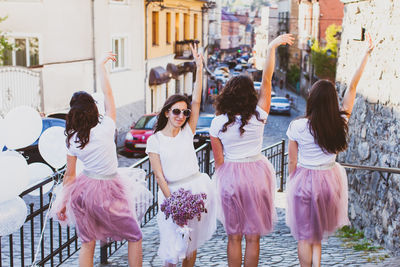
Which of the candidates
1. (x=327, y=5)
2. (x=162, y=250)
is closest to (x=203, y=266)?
(x=162, y=250)

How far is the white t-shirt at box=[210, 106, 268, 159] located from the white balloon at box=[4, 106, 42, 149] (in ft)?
5.42

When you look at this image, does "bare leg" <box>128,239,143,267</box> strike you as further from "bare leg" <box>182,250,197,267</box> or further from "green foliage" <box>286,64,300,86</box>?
"green foliage" <box>286,64,300,86</box>

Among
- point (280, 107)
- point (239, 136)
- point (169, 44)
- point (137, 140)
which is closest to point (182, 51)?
point (169, 44)

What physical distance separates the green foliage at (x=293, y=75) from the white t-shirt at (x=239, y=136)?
43.0 m

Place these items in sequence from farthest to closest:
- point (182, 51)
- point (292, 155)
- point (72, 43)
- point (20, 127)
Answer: point (182, 51) < point (72, 43) < point (20, 127) < point (292, 155)

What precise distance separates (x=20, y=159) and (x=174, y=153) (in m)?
1.20

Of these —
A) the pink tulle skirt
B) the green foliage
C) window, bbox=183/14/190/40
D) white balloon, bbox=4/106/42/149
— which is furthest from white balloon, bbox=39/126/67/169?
the green foliage

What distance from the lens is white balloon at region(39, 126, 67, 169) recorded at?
15.2 feet

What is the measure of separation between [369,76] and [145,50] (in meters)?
17.0

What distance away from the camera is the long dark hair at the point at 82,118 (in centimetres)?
391

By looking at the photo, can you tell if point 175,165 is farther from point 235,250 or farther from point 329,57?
point 329,57

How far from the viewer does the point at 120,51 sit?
69.1ft

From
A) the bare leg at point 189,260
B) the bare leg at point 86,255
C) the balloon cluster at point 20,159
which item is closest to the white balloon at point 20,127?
the balloon cluster at point 20,159

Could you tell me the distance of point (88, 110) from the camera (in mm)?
3928
